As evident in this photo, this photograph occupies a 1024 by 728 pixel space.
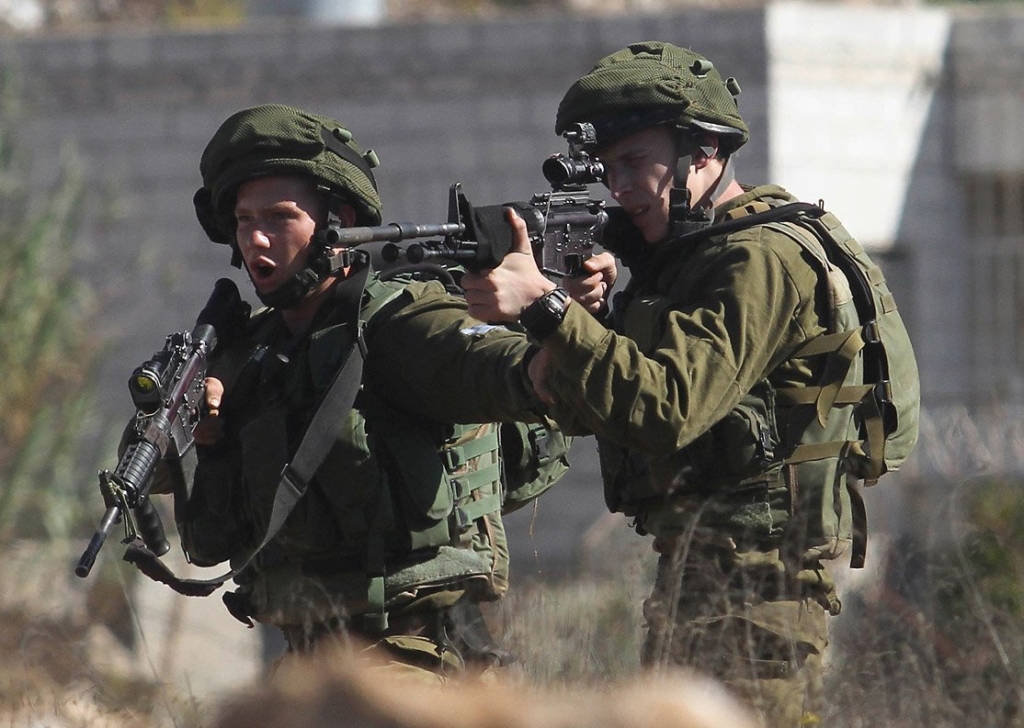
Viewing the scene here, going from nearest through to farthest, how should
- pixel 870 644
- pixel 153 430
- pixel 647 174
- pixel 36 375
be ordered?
1. pixel 153 430
2. pixel 647 174
3. pixel 870 644
4. pixel 36 375

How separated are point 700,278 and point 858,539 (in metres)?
0.72

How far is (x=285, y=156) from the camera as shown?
3.81m

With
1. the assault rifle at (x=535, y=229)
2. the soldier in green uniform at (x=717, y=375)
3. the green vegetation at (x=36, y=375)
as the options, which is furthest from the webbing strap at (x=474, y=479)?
the green vegetation at (x=36, y=375)

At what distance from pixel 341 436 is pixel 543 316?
618 millimetres

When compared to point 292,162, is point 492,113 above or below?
above

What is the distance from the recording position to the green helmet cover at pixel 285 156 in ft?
12.5

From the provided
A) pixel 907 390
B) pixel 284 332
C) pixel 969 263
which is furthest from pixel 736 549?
pixel 969 263

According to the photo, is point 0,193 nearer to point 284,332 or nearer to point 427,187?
point 427,187

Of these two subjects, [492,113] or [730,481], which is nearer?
[730,481]

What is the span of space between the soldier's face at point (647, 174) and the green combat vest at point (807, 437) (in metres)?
0.16

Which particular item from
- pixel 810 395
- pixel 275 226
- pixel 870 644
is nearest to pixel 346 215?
pixel 275 226

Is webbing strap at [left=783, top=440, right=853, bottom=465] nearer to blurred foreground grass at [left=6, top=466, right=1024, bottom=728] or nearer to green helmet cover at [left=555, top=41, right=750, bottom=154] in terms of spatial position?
blurred foreground grass at [left=6, top=466, right=1024, bottom=728]

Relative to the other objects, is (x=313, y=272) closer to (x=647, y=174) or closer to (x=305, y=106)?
(x=647, y=174)

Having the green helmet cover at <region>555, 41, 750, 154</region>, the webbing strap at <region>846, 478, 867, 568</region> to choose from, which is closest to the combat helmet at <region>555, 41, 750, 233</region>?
the green helmet cover at <region>555, 41, 750, 154</region>
